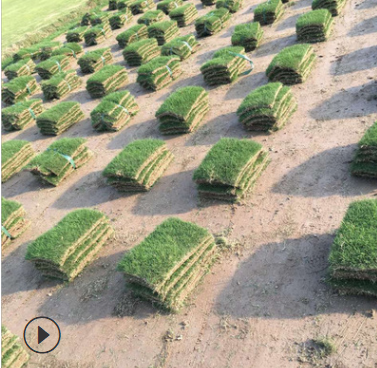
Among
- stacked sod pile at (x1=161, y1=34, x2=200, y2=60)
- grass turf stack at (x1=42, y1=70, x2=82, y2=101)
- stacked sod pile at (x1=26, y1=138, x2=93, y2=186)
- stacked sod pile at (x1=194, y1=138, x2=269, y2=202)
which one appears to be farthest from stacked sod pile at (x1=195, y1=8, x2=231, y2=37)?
stacked sod pile at (x1=194, y1=138, x2=269, y2=202)

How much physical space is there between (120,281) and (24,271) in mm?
3744

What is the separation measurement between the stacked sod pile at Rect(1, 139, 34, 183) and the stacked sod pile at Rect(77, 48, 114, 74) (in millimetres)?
10441

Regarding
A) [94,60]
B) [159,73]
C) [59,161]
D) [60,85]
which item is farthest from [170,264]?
[94,60]

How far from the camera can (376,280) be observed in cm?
818

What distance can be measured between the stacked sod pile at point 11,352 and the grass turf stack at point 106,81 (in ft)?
51.1

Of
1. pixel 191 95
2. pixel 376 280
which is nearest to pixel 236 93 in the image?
pixel 191 95

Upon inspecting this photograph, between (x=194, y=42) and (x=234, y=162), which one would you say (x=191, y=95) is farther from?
(x=194, y=42)

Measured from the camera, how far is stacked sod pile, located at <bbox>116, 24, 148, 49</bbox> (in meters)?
28.7

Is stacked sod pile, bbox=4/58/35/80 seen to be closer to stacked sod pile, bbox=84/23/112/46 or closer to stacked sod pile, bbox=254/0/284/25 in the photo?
stacked sod pile, bbox=84/23/112/46

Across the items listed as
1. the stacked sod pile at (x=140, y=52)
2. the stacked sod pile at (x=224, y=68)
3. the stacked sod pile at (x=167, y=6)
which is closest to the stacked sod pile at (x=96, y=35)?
the stacked sod pile at (x=167, y=6)

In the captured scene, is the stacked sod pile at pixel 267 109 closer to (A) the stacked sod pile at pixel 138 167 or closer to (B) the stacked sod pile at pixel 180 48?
(A) the stacked sod pile at pixel 138 167

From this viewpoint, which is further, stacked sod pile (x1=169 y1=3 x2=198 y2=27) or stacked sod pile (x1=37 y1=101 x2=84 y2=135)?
stacked sod pile (x1=169 y1=3 x2=198 y2=27)

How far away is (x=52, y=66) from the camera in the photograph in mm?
27016
